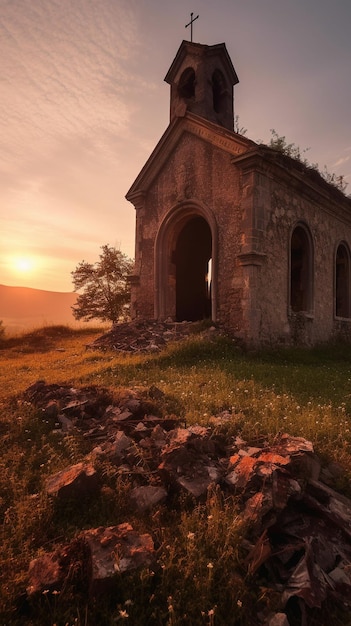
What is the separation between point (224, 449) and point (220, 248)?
8.01 meters

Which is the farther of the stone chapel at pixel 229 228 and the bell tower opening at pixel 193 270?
the bell tower opening at pixel 193 270

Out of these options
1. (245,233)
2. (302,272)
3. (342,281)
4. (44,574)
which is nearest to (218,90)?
(245,233)

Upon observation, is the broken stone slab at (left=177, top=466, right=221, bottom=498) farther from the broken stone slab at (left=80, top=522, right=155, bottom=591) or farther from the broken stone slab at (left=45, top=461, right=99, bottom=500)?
the broken stone slab at (left=45, top=461, right=99, bottom=500)

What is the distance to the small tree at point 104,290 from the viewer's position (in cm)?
2542

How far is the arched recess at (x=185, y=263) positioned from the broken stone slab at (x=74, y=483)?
821 centimetres

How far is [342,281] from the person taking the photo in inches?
639

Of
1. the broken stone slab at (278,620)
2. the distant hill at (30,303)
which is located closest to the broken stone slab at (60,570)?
the broken stone slab at (278,620)

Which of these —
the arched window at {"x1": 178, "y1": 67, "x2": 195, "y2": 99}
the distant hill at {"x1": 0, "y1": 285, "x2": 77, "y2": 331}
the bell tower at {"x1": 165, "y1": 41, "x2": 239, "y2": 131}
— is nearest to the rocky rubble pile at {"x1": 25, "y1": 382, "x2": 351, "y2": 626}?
the bell tower at {"x1": 165, "y1": 41, "x2": 239, "y2": 131}

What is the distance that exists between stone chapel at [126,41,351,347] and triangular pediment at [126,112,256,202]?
36 mm

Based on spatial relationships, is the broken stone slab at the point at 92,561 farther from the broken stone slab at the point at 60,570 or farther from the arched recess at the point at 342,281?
the arched recess at the point at 342,281

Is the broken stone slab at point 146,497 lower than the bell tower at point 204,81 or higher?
lower

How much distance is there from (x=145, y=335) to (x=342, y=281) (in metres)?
9.79

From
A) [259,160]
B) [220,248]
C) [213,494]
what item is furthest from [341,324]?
[213,494]

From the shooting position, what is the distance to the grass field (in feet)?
7.62
